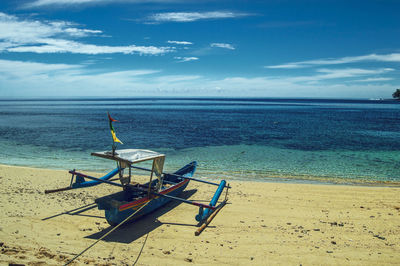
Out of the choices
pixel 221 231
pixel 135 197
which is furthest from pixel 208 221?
pixel 135 197

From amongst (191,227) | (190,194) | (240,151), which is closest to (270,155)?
(240,151)

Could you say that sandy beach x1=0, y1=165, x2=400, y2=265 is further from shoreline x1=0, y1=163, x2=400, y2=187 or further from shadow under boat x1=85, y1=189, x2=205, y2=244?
shoreline x1=0, y1=163, x2=400, y2=187

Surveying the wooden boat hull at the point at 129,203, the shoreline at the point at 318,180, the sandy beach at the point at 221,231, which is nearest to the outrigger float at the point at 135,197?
the wooden boat hull at the point at 129,203

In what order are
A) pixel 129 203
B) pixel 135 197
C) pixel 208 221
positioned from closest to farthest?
pixel 129 203 < pixel 208 221 < pixel 135 197

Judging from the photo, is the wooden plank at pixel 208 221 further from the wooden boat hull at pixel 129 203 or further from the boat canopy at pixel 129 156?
the boat canopy at pixel 129 156

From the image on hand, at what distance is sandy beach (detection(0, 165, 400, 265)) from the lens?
7.39m

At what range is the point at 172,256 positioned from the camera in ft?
24.5

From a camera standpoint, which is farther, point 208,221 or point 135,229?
point 208,221

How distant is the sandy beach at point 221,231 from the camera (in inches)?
291

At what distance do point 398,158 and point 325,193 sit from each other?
1485 centimetres

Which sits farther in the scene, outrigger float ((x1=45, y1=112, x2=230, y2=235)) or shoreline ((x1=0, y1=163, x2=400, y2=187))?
shoreline ((x1=0, y1=163, x2=400, y2=187))

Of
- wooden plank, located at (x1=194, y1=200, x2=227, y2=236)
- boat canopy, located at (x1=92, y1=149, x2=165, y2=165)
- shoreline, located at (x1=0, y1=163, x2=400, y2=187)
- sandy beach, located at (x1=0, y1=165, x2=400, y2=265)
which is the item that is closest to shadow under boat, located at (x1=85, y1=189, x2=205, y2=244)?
sandy beach, located at (x1=0, y1=165, x2=400, y2=265)

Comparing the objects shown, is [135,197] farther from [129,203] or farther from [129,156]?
[129,156]

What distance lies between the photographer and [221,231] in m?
9.18
